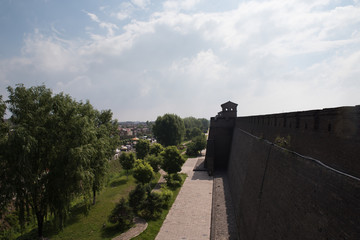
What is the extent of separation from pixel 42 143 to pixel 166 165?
43.6 ft

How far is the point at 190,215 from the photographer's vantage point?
13.0m

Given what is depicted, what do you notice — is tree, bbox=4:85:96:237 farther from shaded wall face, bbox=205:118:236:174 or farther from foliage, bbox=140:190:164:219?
shaded wall face, bbox=205:118:236:174

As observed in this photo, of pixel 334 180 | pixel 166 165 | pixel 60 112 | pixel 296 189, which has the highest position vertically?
pixel 60 112

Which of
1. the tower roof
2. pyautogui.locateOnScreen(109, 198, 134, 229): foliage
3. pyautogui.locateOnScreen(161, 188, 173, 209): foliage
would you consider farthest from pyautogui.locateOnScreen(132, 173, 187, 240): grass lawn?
the tower roof

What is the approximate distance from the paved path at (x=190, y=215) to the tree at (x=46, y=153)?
5337 millimetres

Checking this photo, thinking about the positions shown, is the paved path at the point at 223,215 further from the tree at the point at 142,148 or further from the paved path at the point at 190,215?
the tree at the point at 142,148

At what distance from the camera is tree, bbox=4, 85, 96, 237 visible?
8023 mm

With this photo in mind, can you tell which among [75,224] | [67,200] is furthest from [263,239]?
[75,224]

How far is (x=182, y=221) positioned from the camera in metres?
12.3

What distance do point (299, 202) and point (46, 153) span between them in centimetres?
1036

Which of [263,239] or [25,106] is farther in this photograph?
[25,106]

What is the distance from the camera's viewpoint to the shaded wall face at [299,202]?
136 inches

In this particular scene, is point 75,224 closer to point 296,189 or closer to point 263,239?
point 263,239

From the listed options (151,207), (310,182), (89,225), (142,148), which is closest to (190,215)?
(151,207)
